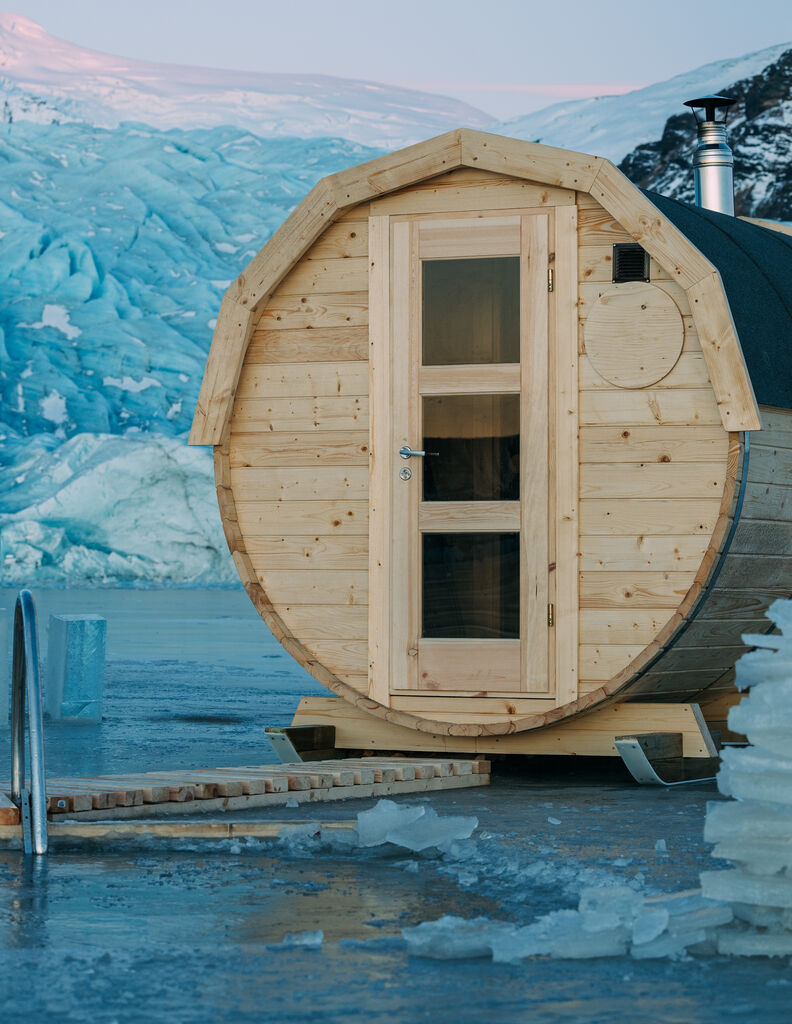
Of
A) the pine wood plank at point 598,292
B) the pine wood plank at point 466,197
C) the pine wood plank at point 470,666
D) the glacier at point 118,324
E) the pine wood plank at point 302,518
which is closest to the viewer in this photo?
the pine wood plank at point 598,292

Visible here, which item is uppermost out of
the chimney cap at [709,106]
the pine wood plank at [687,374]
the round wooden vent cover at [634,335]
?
the chimney cap at [709,106]

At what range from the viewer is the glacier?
104 feet

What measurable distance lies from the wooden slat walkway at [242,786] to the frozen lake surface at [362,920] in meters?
0.17

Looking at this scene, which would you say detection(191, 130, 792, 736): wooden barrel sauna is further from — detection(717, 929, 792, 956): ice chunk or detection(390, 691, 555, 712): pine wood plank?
detection(717, 929, 792, 956): ice chunk

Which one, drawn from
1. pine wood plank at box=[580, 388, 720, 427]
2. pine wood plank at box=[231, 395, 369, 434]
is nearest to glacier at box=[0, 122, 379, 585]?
pine wood plank at box=[231, 395, 369, 434]

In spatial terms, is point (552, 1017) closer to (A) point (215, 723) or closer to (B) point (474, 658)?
(B) point (474, 658)

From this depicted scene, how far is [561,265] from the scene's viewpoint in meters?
7.11

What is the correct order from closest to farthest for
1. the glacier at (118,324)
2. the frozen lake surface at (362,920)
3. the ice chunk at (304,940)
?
the frozen lake surface at (362,920) < the ice chunk at (304,940) < the glacier at (118,324)

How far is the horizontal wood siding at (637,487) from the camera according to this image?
6.78m

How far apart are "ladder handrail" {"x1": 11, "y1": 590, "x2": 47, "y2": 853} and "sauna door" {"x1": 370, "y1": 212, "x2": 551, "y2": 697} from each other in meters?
2.14

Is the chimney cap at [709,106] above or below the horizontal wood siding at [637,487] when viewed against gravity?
above

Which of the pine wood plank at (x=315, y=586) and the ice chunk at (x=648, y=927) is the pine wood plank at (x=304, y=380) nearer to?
the pine wood plank at (x=315, y=586)

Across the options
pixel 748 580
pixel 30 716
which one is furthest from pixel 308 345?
pixel 30 716

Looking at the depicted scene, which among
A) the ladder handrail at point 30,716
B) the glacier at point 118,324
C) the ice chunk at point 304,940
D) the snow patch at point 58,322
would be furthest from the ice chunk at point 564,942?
the snow patch at point 58,322
